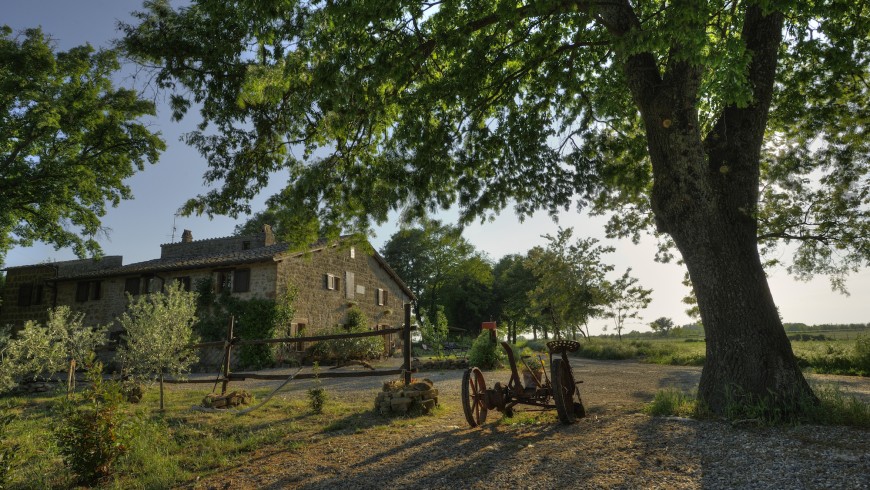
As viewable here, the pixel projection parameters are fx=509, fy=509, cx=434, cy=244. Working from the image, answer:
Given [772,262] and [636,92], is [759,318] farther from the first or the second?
[772,262]

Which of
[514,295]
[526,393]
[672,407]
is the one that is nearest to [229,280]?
[526,393]

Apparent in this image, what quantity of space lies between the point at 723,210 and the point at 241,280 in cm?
2066

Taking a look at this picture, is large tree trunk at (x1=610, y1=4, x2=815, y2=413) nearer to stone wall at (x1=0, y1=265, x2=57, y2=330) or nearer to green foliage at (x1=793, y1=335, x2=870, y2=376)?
green foliage at (x1=793, y1=335, x2=870, y2=376)

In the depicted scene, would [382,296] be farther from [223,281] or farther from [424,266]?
[424,266]

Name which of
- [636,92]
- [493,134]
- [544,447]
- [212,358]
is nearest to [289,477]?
[544,447]

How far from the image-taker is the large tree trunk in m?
6.29

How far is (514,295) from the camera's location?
47.8 m

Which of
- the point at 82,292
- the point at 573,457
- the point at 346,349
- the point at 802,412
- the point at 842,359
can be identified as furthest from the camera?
the point at 82,292

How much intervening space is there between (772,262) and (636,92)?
9608 mm

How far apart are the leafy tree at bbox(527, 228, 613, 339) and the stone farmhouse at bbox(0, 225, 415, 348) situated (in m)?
9.32

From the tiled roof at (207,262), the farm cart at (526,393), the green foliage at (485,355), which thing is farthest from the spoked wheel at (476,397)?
the tiled roof at (207,262)

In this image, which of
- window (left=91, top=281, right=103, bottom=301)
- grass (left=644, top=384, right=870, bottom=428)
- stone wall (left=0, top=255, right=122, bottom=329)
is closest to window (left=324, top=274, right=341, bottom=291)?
window (left=91, top=281, right=103, bottom=301)

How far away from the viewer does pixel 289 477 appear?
5305 mm

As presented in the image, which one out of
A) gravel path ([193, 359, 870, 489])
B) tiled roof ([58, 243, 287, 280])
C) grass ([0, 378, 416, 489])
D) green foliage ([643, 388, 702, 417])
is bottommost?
grass ([0, 378, 416, 489])
